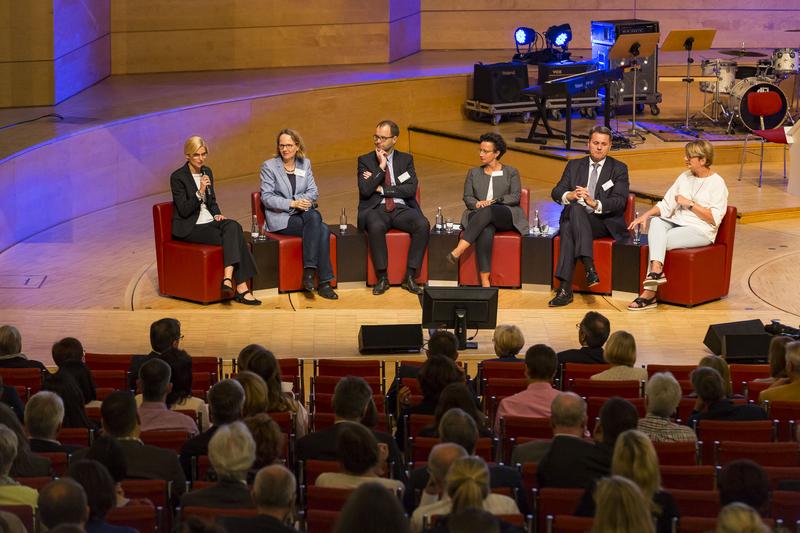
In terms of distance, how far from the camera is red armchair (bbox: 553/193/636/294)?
28.0 feet

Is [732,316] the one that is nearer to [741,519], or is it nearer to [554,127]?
[741,519]

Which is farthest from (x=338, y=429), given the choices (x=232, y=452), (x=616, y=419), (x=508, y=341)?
(x=508, y=341)

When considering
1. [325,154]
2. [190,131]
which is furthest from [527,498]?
[325,154]

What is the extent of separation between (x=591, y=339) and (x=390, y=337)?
4.45ft

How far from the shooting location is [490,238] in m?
8.59

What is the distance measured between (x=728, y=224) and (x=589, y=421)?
11.0 ft

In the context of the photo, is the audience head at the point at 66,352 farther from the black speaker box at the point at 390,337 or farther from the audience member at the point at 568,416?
the audience member at the point at 568,416

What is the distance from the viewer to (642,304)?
8.23 meters

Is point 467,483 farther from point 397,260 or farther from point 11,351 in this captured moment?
point 397,260

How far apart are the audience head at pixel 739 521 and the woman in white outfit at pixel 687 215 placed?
4.92m

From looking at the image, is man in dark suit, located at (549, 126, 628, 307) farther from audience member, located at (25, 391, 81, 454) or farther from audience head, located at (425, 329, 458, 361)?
audience member, located at (25, 391, 81, 454)

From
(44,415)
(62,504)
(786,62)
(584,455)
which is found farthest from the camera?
(786,62)

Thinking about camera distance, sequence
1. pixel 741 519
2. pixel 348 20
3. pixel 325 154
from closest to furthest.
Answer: pixel 741 519 → pixel 325 154 → pixel 348 20

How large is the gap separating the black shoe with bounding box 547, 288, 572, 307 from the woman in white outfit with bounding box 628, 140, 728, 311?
0.41 metres
